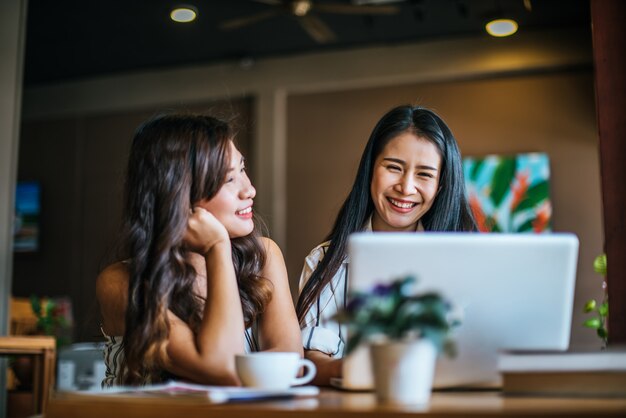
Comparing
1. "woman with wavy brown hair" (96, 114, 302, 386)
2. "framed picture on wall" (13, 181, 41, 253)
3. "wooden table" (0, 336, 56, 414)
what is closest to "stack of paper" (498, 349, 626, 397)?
"woman with wavy brown hair" (96, 114, 302, 386)

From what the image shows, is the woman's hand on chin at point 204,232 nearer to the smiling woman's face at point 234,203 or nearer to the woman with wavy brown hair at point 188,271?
the woman with wavy brown hair at point 188,271

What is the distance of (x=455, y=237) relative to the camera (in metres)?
1.30

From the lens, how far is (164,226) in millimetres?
1731

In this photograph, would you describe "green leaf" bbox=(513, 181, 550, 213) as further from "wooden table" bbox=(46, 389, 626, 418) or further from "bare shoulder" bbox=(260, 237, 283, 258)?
"wooden table" bbox=(46, 389, 626, 418)

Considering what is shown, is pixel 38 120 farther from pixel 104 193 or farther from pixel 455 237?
pixel 455 237

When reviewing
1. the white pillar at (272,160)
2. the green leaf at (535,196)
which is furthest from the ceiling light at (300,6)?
the green leaf at (535,196)

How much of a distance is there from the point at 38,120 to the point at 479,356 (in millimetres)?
6574

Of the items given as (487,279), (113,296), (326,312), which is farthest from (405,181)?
(487,279)

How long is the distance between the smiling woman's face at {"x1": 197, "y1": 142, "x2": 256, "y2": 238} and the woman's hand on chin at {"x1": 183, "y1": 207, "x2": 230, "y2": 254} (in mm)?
155

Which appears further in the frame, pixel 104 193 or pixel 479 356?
pixel 104 193

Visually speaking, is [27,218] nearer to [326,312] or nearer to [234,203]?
[326,312]

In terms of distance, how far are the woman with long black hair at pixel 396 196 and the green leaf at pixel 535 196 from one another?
11.0 feet

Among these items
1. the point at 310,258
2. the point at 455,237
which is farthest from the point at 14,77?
the point at 455,237

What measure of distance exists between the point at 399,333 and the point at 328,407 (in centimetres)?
14
